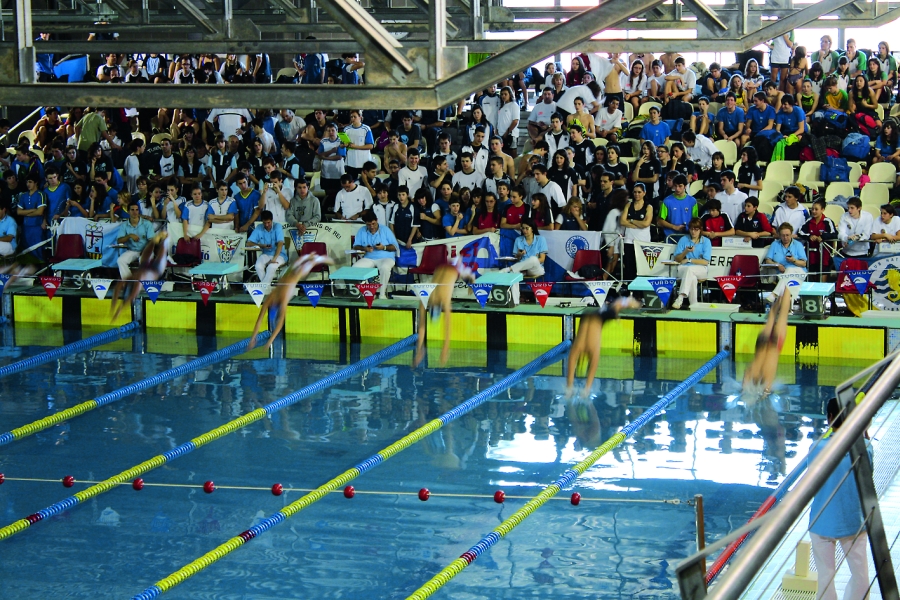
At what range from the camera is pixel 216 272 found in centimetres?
1284

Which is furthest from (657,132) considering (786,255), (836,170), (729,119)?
(786,255)

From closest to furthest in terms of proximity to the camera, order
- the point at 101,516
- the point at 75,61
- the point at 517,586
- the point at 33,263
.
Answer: the point at 517,586
the point at 101,516
the point at 33,263
the point at 75,61

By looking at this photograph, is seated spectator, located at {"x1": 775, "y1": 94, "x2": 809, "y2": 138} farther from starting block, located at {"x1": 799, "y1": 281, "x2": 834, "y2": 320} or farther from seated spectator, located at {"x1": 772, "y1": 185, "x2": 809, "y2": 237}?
starting block, located at {"x1": 799, "y1": 281, "x2": 834, "y2": 320}

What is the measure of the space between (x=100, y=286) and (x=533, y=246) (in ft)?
15.4

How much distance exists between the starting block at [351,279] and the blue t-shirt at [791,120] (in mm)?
5271

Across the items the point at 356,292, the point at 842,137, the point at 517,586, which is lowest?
the point at 517,586

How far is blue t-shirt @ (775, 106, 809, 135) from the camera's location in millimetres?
13656

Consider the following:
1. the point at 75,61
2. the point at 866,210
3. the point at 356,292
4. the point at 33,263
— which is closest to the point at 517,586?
the point at 356,292

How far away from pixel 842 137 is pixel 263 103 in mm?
11055

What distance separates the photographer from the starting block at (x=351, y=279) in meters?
12.2

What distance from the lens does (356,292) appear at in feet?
41.7

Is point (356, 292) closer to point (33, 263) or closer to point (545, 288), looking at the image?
point (545, 288)

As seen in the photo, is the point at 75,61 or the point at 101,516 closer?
the point at 101,516

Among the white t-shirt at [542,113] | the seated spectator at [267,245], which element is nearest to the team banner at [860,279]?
the white t-shirt at [542,113]
